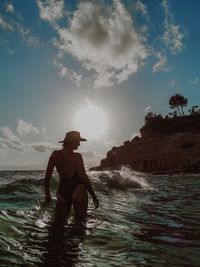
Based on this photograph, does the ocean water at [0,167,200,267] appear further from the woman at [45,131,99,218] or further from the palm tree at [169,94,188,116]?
the palm tree at [169,94,188,116]

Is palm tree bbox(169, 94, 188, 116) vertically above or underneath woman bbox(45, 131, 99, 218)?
above

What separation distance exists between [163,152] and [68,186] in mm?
56969

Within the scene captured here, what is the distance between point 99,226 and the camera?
570 cm

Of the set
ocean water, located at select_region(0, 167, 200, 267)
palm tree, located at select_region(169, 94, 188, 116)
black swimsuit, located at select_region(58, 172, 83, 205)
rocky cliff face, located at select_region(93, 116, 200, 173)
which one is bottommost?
ocean water, located at select_region(0, 167, 200, 267)

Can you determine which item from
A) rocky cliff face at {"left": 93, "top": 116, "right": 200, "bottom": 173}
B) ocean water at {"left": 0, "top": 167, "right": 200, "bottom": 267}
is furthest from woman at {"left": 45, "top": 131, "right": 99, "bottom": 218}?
rocky cliff face at {"left": 93, "top": 116, "right": 200, "bottom": 173}

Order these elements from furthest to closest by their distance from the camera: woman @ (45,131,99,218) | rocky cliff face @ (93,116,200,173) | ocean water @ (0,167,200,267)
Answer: rocky cliff face @ (93,116,200,173) → woman @ (45,131,99,218) → ocean water @ (0,167,200,267)

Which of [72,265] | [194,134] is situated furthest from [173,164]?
[72,265]

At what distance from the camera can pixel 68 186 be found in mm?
6215

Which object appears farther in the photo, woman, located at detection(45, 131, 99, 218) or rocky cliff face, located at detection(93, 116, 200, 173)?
A: rocky cliff face, located at detection(93, 116, 200, 173)

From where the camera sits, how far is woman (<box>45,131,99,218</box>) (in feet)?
20.3

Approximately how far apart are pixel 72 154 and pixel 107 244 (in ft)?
8.13

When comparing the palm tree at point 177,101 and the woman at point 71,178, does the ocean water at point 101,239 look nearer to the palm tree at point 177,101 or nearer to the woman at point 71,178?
the woman at point 71,178

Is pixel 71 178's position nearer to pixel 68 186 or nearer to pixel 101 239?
pixel 68 186

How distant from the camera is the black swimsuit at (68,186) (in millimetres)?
6184
